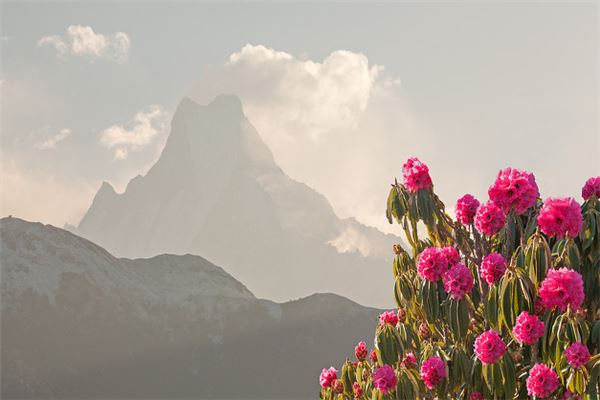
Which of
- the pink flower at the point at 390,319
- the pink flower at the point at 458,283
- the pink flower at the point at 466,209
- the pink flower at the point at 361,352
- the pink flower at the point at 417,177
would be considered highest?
the pink flower at the point at 417,177

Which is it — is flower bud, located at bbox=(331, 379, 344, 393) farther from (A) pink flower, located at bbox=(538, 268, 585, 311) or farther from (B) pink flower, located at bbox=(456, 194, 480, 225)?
(A) pink flower, located at bbox=(538, 268, 585, 311)

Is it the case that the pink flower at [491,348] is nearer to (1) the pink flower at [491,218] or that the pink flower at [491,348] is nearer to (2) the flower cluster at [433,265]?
(2) the flower cluster at [433,265]

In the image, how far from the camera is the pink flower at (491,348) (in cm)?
730

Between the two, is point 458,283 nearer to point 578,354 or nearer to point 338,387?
point 578,354

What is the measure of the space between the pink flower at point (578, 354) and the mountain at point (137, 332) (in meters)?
74.3

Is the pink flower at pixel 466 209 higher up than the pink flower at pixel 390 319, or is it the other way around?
the pink flower at pixel 466 209

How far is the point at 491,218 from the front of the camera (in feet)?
27.3

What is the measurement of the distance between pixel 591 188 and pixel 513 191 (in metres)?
1.42

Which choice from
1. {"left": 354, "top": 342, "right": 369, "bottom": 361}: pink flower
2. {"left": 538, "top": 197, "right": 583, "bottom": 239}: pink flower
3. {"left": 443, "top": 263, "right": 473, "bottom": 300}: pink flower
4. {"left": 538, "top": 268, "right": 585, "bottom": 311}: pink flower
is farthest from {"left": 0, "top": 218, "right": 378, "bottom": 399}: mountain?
{"left": 538, "top": 268, "right": 585, "bottom": 311}: pink flower

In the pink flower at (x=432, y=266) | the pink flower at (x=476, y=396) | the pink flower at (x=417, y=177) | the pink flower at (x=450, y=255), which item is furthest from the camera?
the pink flower at (x=417, y=177)

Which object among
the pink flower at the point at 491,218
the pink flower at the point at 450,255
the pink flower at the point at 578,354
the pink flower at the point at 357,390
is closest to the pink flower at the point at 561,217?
the pink flower at the point at 491,218

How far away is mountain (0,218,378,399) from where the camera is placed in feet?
258

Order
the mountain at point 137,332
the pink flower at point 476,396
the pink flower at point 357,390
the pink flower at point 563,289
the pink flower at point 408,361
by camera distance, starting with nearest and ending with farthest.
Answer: the pink flower at point 563,289, the pink flower at point 476,396, the pink flower at point 408,361, the pink flower at point 357,390, the mountain at point 137,332

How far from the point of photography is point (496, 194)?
8031mm
